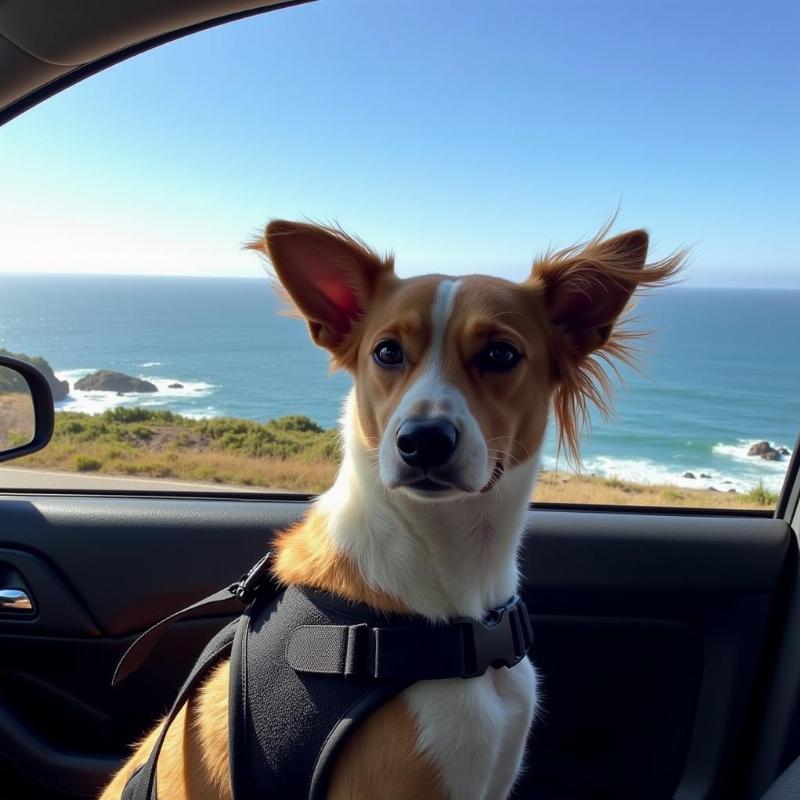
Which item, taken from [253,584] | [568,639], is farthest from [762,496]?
[253,584]

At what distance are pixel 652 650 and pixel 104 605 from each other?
2.02m

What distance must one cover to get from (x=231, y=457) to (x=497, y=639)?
1.77m

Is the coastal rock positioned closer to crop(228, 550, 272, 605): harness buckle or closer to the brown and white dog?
the brown and white dog

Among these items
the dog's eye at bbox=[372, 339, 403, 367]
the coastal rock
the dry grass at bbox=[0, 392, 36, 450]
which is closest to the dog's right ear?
the dog's eye at bbox=[372, 339, 403, 367]

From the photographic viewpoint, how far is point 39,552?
108 inches

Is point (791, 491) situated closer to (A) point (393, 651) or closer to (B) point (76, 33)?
(A) point (393, 651)

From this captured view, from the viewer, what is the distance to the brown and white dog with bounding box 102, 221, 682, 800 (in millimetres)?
1589

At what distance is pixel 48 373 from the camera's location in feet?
9.80

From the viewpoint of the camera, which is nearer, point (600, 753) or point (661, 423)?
point (600, 753)

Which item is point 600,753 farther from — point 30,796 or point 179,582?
point 30,796

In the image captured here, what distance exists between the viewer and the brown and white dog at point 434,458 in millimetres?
1589

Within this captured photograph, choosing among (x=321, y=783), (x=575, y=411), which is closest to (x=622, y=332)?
(x=575, y=411)

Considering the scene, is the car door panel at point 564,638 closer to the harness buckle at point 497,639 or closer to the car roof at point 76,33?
the harness buckle at point 497,639

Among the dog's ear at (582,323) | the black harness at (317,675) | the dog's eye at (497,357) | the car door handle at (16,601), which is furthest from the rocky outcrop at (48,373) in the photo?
the dog's ear at (582,323)
